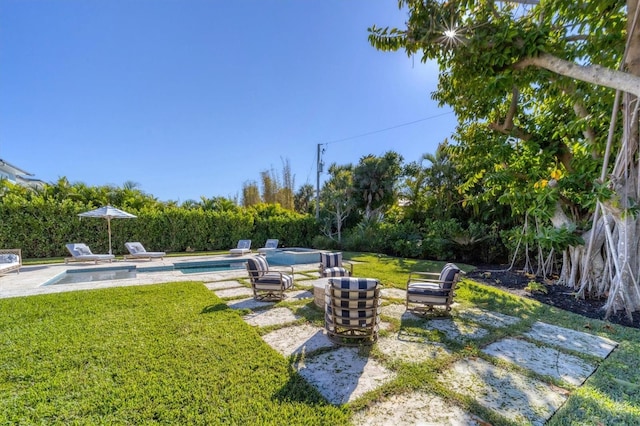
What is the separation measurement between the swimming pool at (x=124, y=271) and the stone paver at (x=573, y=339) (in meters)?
9.12

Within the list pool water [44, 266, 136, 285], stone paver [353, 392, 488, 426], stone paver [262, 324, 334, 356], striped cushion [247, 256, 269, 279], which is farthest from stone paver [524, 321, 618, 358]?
pool water [44, 266, 136, 285]

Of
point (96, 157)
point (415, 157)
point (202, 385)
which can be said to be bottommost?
point (202, 385)

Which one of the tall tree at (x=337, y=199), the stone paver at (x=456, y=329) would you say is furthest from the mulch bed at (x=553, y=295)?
the tall tree at (x=337, y=199)

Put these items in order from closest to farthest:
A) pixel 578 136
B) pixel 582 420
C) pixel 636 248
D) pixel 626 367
→ pixel 582 420 < pixel 626 367 < pixel 636 248 < pixel 578 136

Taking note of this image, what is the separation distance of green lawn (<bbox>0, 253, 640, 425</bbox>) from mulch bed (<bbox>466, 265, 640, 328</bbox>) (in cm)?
56

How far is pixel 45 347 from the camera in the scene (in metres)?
3.63

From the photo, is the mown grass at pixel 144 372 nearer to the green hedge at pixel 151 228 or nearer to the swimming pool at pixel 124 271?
the swimming pool at pixel 124 271

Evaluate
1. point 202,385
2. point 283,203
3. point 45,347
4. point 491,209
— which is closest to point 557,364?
point 202,385

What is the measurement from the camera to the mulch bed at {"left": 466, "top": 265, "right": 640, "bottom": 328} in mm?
5277

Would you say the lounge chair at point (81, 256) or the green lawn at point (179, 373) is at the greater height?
the lounge chair at point (81, 256)

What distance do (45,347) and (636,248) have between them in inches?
405

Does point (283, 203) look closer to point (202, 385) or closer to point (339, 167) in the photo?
point (339, 167)

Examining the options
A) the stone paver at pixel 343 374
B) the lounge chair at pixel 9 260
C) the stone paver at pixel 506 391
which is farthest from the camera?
the lounge chair at pixel 9 260

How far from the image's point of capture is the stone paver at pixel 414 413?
7.79 ft
